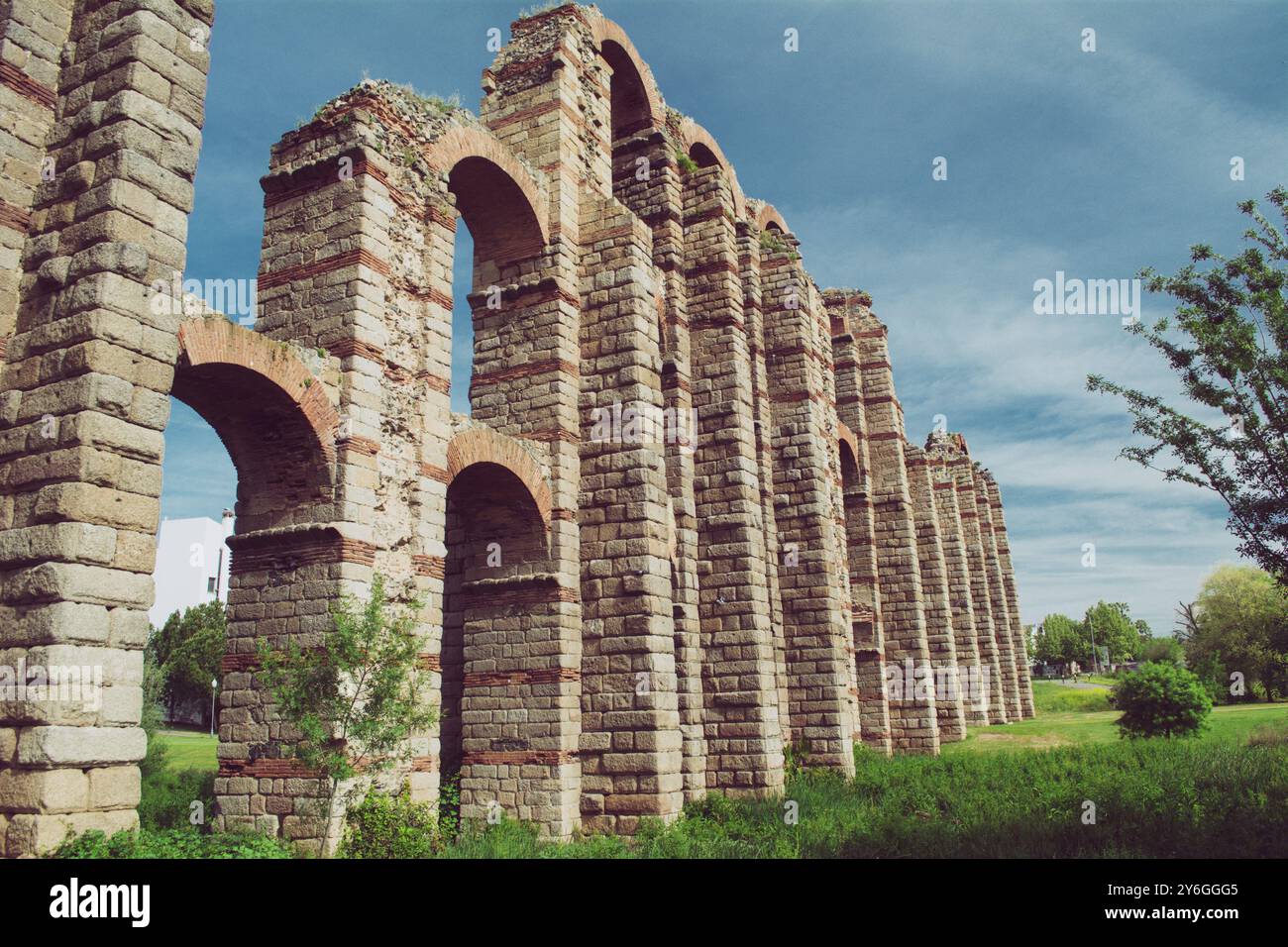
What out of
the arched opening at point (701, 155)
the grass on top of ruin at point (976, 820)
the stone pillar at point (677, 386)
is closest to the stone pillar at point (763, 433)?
the grass on top of ruin at point (976, 820)

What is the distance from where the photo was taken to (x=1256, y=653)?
38.8 metres

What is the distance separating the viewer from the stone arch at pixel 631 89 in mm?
→ 18422

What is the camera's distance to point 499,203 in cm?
1402

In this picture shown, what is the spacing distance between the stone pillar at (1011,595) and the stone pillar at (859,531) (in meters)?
19.6

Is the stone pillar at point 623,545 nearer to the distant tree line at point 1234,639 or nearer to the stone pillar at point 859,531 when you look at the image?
the stone pillar at point 859,531

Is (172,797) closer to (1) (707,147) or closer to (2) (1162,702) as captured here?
(1) (707,147)

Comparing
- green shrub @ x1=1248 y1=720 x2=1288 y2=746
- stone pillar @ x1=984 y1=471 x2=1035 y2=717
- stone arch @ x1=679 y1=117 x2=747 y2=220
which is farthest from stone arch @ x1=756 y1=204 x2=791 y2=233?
stone pillar @ x1=984 y1=471 x2=1035 y2=717

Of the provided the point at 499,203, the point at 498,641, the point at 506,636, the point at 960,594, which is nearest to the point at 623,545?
the point at 506,636

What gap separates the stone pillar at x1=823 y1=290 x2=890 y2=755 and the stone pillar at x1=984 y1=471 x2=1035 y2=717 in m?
19.6

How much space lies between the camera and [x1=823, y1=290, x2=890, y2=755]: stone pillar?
22578 millimetres

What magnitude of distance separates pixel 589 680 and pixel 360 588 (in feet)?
14.6

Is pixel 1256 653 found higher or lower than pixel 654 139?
lower
